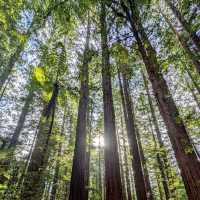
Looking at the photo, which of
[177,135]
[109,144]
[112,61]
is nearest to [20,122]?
[109,144]

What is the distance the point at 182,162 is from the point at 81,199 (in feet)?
12.7

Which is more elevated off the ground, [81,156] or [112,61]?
[112,61]

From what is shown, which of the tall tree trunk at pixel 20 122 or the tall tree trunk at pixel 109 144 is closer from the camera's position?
the tall tree trunk at pixel 109 144

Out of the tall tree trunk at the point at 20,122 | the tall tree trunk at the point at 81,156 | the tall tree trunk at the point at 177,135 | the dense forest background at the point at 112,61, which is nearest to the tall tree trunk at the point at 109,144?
the dense forest background at the point at 112,61

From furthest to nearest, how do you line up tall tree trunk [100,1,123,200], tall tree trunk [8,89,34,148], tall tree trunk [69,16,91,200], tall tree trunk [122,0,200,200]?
1. tall tree trunk [8,89,34,148]
2. tall tree trunk [69,16,91,200]
3. tall tree trunk [100,1,123,200]
4. tall tree trunk [122,0,200,200]

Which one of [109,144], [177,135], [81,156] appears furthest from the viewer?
[81,156]

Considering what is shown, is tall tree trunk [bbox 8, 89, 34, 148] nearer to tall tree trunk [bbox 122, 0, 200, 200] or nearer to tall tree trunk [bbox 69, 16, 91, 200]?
tall tree trunk [bbox 69, 16, 91, 200]

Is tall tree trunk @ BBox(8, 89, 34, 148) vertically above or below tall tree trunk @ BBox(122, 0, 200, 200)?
above

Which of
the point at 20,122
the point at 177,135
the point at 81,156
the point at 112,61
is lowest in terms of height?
the point at 177,135

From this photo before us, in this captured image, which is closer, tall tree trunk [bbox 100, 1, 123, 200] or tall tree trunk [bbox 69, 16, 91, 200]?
tall tree trunk [bbox 100, 1, 123, 200]

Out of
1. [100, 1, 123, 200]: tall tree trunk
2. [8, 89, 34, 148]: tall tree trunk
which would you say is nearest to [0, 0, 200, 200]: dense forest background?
[100, 1, 123, 200]: tall tree trunk

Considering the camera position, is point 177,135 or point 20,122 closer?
point 177,135

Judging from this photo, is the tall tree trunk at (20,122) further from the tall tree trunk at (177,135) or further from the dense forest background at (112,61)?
the tall tree trunk at (177,135)

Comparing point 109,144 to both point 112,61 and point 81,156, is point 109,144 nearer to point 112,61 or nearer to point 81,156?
point 81,156
